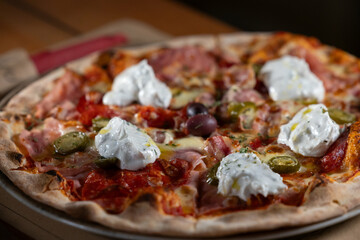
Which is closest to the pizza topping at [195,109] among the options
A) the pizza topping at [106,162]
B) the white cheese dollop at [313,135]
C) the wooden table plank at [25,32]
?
the white cheese dollop at [313,135]

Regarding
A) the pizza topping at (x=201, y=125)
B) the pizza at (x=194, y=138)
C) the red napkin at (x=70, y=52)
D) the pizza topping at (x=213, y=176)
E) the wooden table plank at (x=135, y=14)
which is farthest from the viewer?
the wooden table plank at (x=135, y=14)

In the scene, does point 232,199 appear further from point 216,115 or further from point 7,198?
point 7,198

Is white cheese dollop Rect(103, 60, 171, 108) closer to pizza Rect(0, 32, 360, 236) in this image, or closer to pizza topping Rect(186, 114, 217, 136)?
pizza Rect(0, 32, 360, 236)

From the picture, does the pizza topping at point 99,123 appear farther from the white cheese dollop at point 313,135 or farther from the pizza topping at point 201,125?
the white cheese dollop at point 313,135

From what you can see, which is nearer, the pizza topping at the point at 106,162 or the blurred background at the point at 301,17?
the pizza topping at the point at 106,162

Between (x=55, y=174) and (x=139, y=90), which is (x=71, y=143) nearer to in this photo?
(x=55, y=174)

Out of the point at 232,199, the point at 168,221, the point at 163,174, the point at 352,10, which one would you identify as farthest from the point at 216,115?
the point at 352,10

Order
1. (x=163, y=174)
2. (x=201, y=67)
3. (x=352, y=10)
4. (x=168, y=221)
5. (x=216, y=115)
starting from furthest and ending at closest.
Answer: (x=352, y=10) → (x=201, y=67) → (x=216, y=115) → (x=163, y=174) → (x=168, y=221)

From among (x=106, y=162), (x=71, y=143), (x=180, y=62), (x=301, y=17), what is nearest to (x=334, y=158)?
(x=106, y=162)
